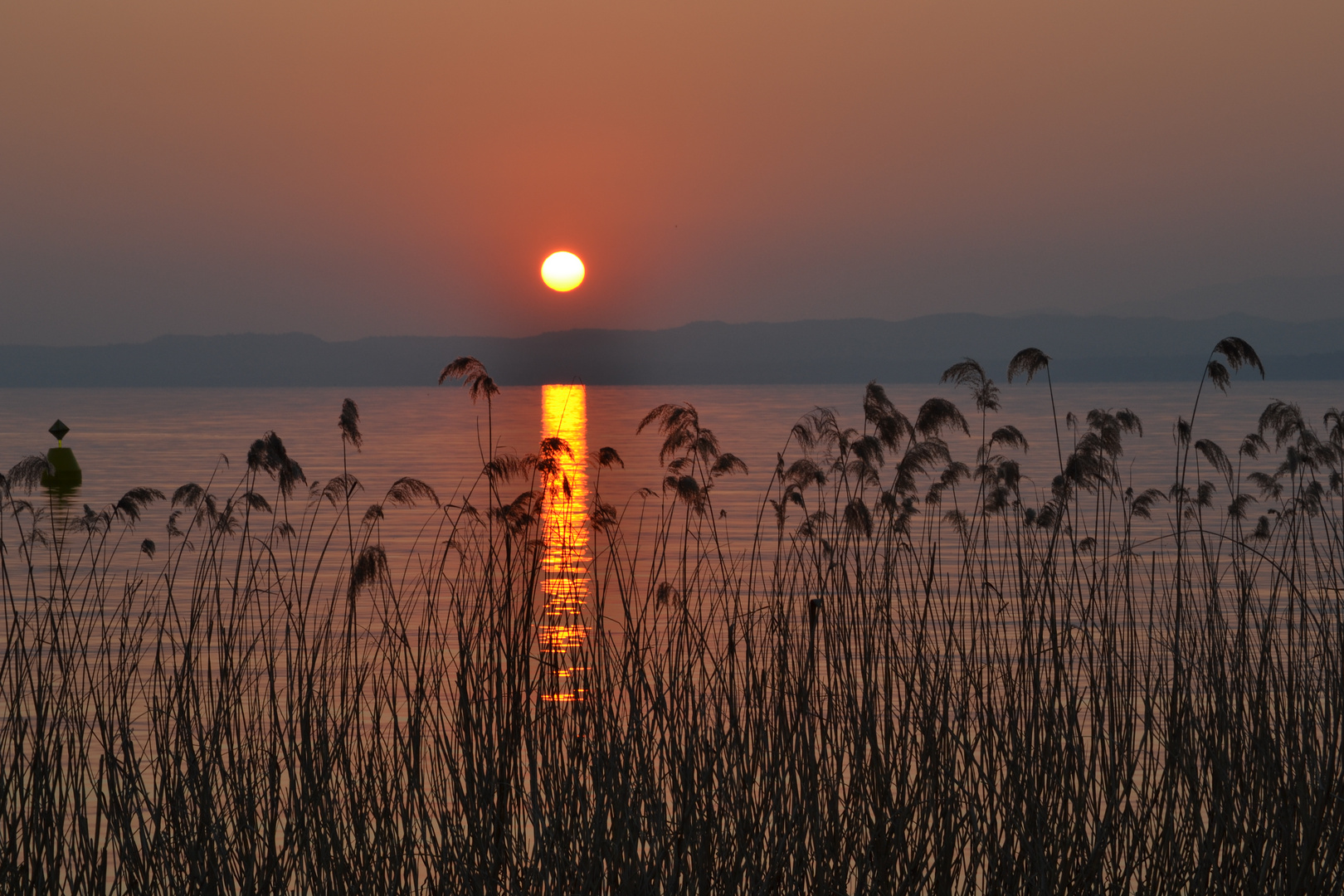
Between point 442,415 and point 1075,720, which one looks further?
point 442,415

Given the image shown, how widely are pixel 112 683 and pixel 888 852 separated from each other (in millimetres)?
2641

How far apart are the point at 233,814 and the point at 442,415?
62150 millimetres

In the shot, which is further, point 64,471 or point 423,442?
point 423,442

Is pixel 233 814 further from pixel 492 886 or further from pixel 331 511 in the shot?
pixel 331 511

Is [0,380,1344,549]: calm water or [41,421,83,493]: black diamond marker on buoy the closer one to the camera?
[41,421,83,493]: black diamond marker on buoy

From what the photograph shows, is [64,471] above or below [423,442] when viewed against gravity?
below

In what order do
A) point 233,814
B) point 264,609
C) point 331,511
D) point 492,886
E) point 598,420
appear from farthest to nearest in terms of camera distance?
point 598,420, point 331,511, point 264,609, point 233,814, point 492,886

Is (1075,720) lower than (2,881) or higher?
higher

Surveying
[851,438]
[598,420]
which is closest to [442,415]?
[598,420]

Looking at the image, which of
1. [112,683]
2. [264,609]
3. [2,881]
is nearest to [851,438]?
[112,683]

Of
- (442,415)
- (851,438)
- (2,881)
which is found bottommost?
(2,881)

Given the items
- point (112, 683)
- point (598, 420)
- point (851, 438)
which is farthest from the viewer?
point (598, 420)

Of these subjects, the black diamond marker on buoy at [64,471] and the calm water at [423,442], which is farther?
the calm water at [423,442]

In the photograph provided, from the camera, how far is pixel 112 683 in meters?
3.81
